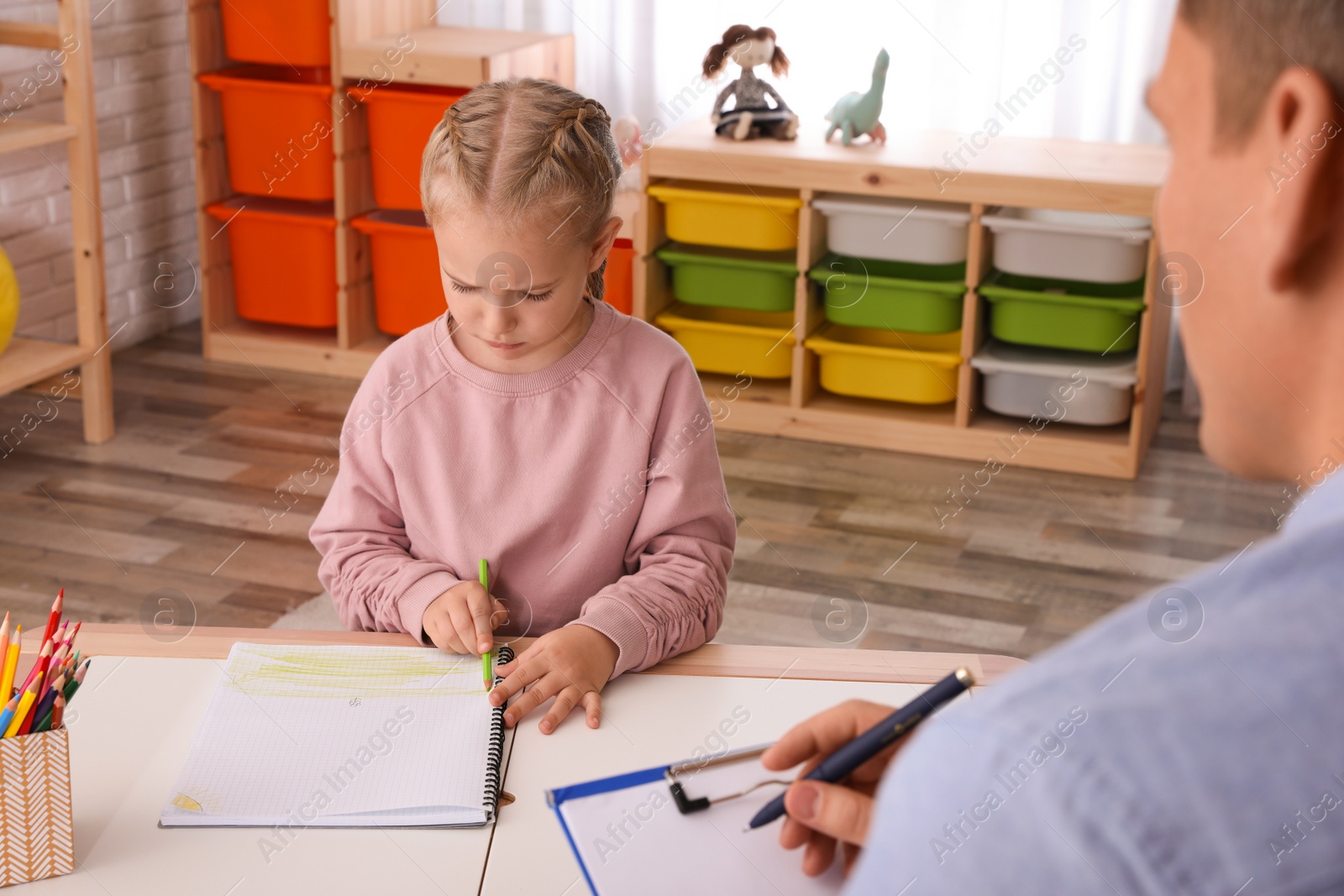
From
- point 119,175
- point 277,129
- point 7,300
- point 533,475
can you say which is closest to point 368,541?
point 533,475

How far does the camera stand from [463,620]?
1021mm

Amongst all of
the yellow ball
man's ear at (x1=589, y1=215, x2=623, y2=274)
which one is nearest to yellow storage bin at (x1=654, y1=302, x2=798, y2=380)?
the yellow ball

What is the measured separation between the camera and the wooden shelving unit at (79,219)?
8.80ft

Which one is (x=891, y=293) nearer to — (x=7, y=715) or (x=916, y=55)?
(x=916, y=55)

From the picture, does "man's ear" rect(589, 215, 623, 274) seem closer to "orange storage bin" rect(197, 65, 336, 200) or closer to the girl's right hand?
the girl's right hand

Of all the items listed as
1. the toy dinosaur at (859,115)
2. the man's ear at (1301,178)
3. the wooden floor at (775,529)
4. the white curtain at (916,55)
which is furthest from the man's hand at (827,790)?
the white curtain at (916,55)

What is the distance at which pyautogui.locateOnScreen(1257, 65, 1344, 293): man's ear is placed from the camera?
0.34 m

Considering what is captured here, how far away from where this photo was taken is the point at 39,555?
95.7 inches

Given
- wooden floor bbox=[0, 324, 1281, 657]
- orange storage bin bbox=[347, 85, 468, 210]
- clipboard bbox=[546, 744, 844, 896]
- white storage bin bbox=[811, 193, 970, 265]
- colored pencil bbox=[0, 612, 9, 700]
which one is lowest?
wooden floor bbox=[0, 324, 1281, 657]

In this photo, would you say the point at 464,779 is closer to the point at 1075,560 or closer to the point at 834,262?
the point at 1075,560

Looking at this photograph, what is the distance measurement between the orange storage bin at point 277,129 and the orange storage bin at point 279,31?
67mm

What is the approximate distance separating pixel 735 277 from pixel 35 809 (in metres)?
2.47

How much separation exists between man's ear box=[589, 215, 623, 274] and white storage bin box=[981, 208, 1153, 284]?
1.78 metres

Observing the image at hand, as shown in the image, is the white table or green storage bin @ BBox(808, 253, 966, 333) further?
green storage bin @ BBox(808, 253, 966, 333)
